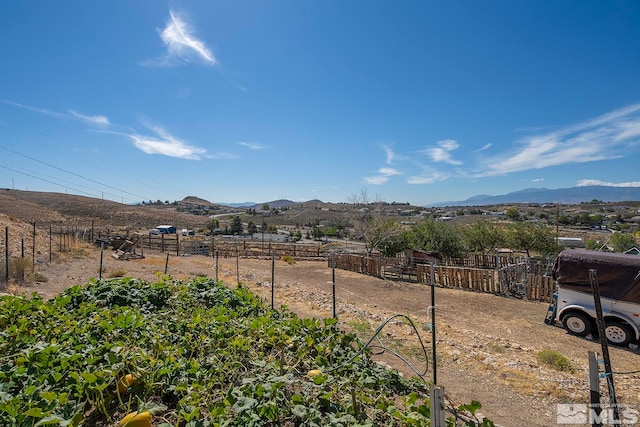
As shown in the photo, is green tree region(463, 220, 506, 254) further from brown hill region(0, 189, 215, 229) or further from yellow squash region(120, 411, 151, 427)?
brown hill region(0, 189, 215, 229)

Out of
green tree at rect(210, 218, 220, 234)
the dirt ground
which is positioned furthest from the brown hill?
the dirt ground

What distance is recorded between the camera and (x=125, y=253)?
24.3 metres

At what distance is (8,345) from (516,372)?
8.55 metres

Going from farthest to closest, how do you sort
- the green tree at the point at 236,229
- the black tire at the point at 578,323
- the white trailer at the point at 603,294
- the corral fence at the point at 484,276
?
the green tree at the point at 236,229
the corral fence at the point at 484,276
the black tire at the point at 578,323
the white trailer at the point at 603,294

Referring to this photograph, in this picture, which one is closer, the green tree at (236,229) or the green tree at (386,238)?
the green tree at (386,238)

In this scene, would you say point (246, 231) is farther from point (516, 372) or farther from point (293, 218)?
point (516, 372)

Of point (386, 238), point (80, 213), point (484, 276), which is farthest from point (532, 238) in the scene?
point (80, 213)

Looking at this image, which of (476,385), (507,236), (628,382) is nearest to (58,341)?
(476,385)

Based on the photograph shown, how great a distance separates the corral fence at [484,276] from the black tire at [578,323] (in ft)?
15.3

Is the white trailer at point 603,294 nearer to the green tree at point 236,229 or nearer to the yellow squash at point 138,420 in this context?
the yellow squash at point 138,420

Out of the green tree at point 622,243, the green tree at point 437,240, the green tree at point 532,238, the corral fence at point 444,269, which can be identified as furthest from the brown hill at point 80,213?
the green tree at point 622,243

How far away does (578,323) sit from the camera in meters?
9.30

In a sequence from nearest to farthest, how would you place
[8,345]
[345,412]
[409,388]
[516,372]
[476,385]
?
[345,412] → [8,345] → [409,388] → [476,385] → [516,372]

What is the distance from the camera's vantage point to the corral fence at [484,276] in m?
14.2
